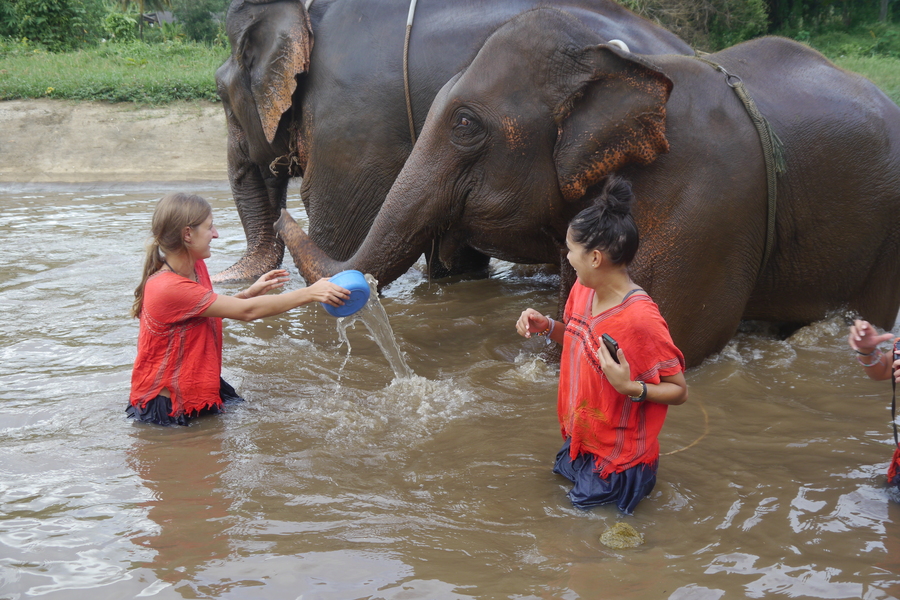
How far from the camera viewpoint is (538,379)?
3938 millimetres

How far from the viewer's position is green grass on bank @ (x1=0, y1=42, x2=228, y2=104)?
13.4 m

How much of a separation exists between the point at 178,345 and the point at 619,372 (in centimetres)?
179

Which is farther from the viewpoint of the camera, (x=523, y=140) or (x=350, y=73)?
(x=350, y=73)

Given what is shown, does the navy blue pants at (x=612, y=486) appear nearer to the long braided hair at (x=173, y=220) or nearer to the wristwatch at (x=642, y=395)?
the wristwatch at (x=642, y=395)

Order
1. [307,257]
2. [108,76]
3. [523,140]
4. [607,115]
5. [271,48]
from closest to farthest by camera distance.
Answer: [607,115] → [523,140] → [307,257] → [271,48] → [108,76]

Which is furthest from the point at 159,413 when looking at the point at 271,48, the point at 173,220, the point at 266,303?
the point at 271,48

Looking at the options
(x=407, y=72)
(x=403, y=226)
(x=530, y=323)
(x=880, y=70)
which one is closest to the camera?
(x=530, y=323)

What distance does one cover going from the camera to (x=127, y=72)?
14742 millimetres

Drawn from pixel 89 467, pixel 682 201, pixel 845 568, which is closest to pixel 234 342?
pixel 89 467

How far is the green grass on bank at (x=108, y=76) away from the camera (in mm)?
13406

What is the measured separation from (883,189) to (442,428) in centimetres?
230

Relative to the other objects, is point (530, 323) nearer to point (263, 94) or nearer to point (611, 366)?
point (611, 366)

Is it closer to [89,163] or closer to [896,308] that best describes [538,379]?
[896,308]

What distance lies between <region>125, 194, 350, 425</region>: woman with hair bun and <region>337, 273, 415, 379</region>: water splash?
413 mm
